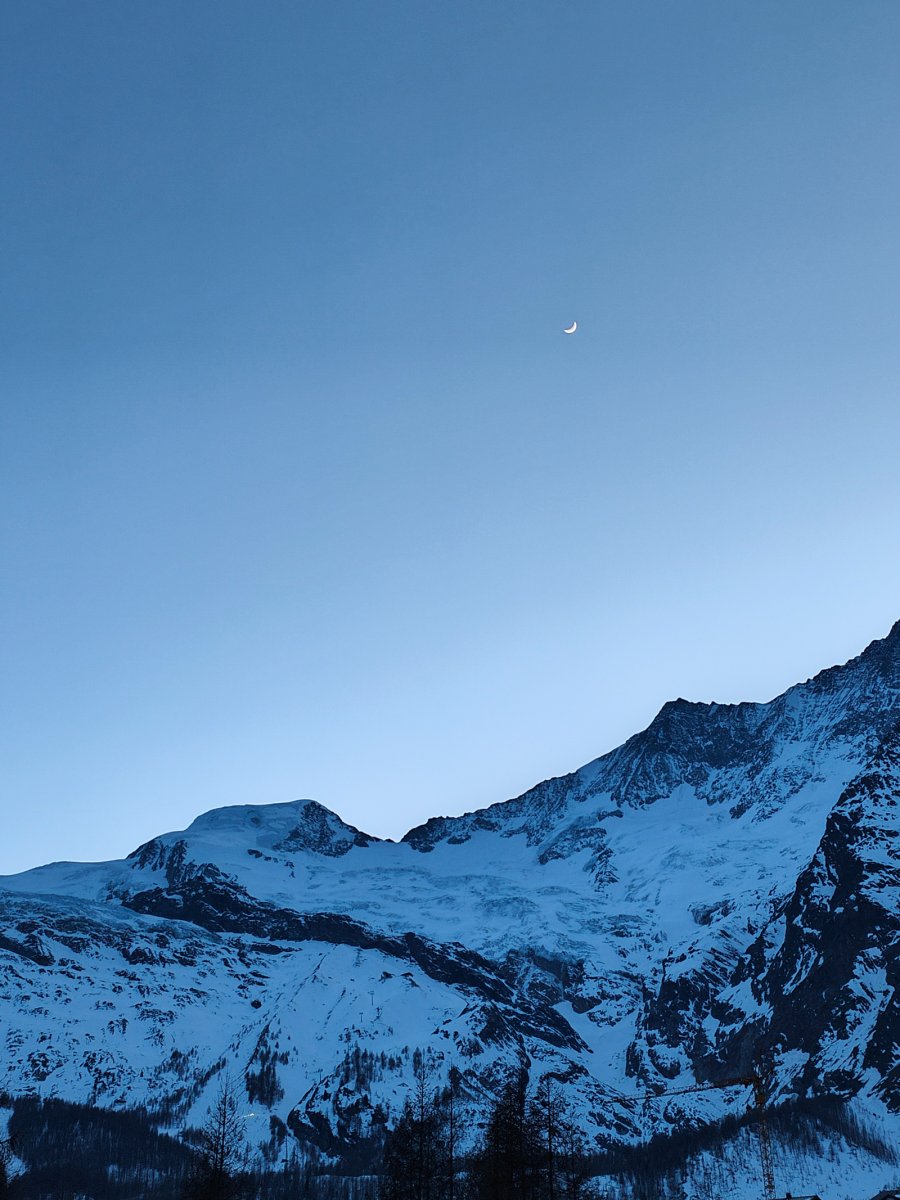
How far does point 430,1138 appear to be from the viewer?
118125 millimetres

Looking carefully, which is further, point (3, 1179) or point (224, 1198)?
point (3, 1179)

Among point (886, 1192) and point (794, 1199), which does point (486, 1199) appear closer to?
point (886, 1192)

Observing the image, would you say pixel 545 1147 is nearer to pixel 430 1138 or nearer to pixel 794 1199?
pixel 430 1138

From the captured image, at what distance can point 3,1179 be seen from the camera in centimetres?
12650

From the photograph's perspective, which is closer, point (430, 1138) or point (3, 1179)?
point (430, 1138)

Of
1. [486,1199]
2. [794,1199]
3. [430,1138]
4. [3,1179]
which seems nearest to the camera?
[486,1199]

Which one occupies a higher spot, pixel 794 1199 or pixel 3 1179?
pixel 3 1179

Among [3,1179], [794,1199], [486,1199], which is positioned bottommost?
[794,1199]

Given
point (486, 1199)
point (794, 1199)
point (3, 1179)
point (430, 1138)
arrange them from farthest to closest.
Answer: point (794, 1199)
point (3, 1179)
point (430, 1138)
point (486, 1199)

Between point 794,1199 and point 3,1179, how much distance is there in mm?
90409

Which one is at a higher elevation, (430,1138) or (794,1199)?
(430,1138)

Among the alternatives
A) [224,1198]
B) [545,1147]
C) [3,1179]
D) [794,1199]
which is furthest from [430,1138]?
[794,1199]

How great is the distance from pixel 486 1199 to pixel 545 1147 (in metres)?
7.72

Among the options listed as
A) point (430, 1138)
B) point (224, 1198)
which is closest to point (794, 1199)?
point (430, 1138)
